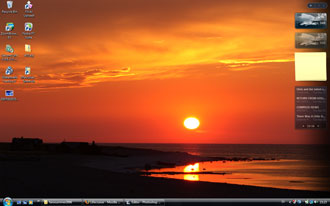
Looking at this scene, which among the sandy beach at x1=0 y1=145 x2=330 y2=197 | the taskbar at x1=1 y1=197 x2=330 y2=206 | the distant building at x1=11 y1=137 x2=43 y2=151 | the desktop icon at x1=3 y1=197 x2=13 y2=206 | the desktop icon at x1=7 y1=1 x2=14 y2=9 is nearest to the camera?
the taskbar at x1=1 y1=197 x2=330 y2=206

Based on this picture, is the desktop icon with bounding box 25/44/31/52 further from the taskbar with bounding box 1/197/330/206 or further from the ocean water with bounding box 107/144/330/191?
the ocean water with bounding box 107/144/330/191

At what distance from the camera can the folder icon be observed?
9.26 m

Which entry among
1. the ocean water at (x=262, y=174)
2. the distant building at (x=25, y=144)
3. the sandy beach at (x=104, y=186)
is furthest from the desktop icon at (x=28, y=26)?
the distant building at (x=25, y=144)

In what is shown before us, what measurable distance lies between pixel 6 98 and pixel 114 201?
405 centimetres

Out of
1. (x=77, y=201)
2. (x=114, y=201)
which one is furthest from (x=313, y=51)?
(x=77, y=201)

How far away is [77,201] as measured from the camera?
820cm

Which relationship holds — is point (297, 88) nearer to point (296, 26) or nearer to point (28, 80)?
point (296, 26)

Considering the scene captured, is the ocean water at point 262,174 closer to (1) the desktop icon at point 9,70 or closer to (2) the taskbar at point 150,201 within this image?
(2) the taskbar at point 150,201

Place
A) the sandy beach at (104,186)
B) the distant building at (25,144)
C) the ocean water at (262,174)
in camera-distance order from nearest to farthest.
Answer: the sandy beach at (104,186) < the ocean water at (262,174) < the distant building at (25,144)

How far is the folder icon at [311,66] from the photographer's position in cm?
926

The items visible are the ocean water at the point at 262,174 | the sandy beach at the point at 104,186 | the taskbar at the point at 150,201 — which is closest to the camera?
the taskbar at the point at 150,201

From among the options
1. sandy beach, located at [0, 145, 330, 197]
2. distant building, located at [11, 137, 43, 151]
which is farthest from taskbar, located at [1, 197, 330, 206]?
distant building, located at [11, 137, 43, 151]

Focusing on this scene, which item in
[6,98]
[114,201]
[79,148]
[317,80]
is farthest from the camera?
[79,148]

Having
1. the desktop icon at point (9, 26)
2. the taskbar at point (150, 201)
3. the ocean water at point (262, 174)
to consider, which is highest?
the desktop icon at point (9, 26)
